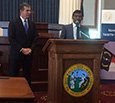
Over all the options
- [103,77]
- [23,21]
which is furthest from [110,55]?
[23,21]

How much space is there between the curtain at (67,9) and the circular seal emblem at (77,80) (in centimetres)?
519

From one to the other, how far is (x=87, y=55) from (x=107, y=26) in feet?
13.2

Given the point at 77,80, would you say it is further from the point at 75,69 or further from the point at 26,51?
the point at 26,51

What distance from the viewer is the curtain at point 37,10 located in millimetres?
8133

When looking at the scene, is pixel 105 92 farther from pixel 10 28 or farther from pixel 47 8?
pixel 47 8

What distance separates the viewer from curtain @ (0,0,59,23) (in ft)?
26.7

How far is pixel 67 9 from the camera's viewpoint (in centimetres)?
824

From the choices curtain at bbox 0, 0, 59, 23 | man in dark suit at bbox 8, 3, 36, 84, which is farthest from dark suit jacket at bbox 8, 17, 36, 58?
curtain at bbox 0, 0, 59, 23

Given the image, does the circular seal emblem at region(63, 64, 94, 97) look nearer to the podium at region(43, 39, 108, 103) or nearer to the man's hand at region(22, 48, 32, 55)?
the podium at region(43, 39, 108, 103)

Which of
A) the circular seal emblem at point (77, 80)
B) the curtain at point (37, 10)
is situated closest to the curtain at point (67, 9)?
the curtain at point (37, 10)

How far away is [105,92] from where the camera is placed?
5387mm

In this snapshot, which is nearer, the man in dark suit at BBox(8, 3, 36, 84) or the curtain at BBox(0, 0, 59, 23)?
the man in dark suit at BBox(8, 3, 36, 84)

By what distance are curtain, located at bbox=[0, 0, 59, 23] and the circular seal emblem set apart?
540cm

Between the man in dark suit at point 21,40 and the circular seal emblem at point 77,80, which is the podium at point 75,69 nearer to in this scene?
the circular seal emblem at point 77,80
